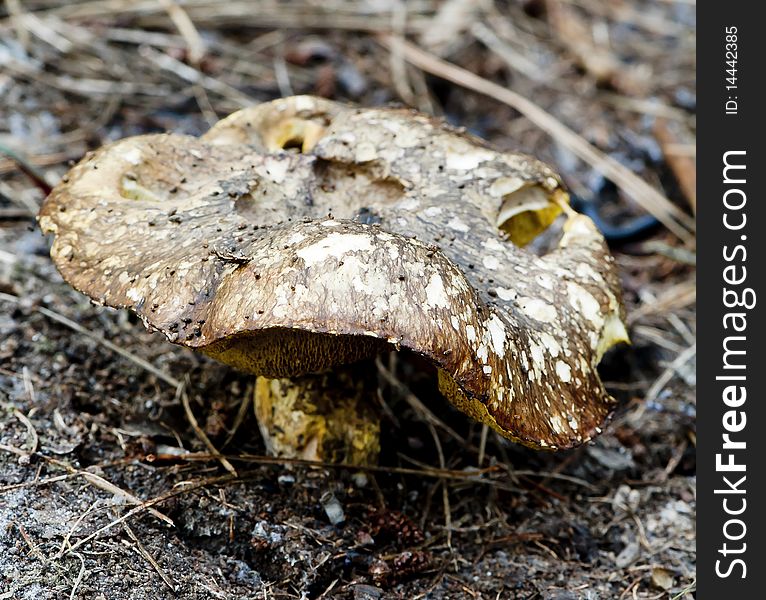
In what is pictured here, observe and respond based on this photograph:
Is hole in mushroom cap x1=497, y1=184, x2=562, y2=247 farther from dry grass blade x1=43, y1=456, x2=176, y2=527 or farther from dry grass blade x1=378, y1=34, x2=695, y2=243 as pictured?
dry grass blade x1=378, y1=34, x2=695, y2=243

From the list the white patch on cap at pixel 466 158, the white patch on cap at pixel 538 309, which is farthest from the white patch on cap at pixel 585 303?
the white patch on cap at pixel 466 158

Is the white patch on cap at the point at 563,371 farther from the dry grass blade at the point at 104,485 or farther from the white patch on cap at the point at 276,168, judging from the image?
the dry grass blade at the point at 104,485

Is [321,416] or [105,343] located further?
[105,343]

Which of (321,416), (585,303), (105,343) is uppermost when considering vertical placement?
(585,303)

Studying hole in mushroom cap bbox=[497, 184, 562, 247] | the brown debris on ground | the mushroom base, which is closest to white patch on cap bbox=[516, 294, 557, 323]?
hole in mushroom cap bbox=[497, 184, 562, 247]

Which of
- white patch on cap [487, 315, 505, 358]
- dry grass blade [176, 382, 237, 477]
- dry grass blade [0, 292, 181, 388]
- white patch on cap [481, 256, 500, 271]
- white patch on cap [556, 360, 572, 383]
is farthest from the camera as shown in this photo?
dry grass blade [0, 292, 181, 388]

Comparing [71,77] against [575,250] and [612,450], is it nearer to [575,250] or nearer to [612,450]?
[575,250]

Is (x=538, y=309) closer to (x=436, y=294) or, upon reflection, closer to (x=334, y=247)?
(x=436, y=294)

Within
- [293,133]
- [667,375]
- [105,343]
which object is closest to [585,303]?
[293,133]
